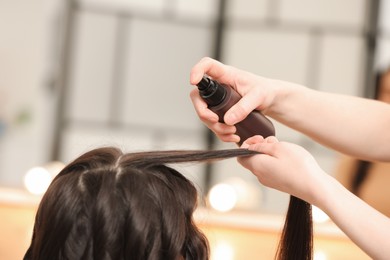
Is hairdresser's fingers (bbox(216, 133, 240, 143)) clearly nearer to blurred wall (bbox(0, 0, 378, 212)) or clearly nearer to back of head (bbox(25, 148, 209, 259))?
back of head (bbox(25, 148, 209, 259))

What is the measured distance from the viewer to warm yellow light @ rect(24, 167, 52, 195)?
79.3 inches

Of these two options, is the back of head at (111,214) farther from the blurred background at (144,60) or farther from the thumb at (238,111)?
the blurred background at (144,60)

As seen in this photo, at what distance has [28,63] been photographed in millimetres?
3307

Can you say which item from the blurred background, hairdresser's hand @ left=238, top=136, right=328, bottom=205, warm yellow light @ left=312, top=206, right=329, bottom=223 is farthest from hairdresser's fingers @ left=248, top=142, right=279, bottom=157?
the blurred background

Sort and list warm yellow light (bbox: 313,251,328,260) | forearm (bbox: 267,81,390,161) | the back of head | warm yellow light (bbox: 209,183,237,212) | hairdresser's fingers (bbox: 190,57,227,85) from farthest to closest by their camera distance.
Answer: warm yellow light (bbox: 209,183,237,212)
warm yellow light (bbox: 313,251,328,260)
forearm (bbox: 267,81,390,161)
hairdresser's fingers (bbox: 190,57,227,85)
the back of head

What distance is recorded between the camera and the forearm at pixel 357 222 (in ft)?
2.78

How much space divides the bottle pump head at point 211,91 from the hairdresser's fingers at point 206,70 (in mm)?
13

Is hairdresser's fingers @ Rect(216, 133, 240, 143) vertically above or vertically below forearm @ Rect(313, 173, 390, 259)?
above

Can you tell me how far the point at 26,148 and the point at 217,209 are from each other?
1668mm

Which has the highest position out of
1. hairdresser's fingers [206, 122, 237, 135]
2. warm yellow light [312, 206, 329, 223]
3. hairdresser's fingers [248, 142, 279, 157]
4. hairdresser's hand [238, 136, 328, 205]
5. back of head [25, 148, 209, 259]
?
hairdresser's fingers [206, 122, 237, 135]

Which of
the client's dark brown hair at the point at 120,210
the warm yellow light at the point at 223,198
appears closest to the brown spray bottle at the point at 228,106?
the client's dark brown hair at the point at 120,210

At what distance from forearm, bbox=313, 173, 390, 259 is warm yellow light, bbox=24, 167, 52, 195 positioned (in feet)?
4.33

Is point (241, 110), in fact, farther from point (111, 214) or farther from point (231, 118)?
point (111, 214)

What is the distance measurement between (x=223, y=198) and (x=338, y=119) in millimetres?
944
